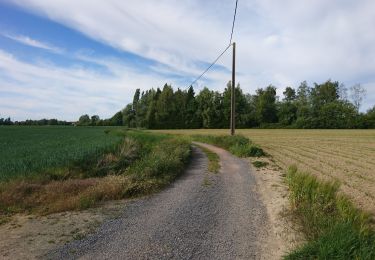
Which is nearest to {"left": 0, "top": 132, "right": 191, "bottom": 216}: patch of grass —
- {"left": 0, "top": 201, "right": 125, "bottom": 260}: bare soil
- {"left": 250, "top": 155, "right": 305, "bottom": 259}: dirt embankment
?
{"left": 0, "top": 201, "right": 125, "bottom": 260}: bare soil

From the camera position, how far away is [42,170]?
12078mm

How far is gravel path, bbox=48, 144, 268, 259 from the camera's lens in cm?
562

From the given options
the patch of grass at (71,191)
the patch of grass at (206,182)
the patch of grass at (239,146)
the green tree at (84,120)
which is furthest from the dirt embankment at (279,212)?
the green tree at (84,120)

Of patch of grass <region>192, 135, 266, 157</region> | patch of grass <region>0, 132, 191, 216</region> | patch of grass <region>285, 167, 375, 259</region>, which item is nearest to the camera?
patch of grass <region>285, 167, 375, 259</region>

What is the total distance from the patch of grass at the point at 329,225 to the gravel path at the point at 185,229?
840 mm

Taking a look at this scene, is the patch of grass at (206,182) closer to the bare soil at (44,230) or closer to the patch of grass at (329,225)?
the patch of grass at (329,225)

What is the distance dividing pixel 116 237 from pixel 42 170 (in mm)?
6970

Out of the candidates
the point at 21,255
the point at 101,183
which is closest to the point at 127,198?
the point at 101,183

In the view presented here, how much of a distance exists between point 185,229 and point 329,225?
2666 mm

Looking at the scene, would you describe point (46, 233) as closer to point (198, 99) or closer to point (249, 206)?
point (249, 206)

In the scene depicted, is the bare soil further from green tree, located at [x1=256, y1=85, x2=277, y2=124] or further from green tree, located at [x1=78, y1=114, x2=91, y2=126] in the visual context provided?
green tree, located at [x1=78, y1=114, x2=91, y2=126]

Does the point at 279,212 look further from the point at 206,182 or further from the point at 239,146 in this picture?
the point at 239,146

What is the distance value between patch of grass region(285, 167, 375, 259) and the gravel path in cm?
84

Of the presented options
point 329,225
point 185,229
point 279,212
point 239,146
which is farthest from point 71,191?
point 239,146
